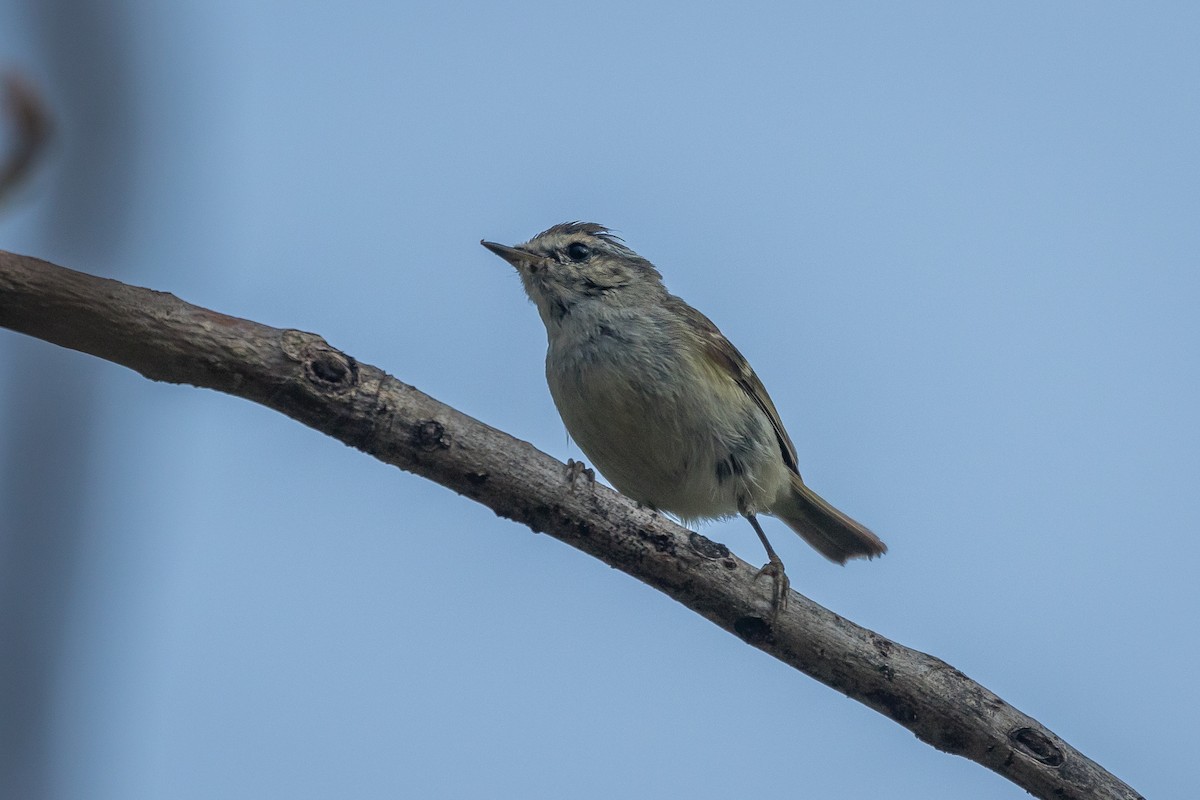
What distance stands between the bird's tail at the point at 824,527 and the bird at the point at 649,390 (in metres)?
0.21

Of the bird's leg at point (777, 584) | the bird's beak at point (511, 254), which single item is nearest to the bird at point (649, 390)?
the bird's beak at point (511, 254)

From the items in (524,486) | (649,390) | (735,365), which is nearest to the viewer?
(524,486)

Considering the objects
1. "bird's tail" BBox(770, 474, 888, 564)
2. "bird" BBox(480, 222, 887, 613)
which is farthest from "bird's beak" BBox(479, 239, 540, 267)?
"bird's tail" BBox(770, 474, 888, 564)

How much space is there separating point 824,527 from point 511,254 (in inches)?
105

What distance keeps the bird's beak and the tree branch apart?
2793mm

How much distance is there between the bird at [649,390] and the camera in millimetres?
6273

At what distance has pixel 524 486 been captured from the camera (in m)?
4.36

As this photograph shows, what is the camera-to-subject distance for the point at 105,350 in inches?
142

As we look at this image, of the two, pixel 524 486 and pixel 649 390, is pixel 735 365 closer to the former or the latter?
pixel 649 390

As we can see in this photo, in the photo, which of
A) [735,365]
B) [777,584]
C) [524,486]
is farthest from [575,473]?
[735,365]

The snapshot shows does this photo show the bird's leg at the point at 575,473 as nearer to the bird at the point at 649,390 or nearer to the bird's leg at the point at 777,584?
the bird's leg at the point at 777,584

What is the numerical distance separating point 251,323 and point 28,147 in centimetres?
239

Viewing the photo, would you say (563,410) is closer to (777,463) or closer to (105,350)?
(777,463)

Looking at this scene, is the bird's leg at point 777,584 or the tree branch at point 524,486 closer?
the tree branch at point 524,486
